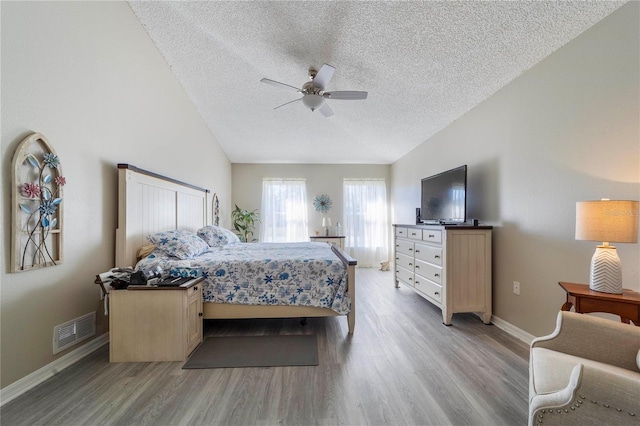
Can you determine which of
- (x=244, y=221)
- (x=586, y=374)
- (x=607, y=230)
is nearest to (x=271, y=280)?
(x=586, y=374)

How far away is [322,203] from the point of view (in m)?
6.07

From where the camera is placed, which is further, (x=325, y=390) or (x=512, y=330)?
(x=512, y=330)

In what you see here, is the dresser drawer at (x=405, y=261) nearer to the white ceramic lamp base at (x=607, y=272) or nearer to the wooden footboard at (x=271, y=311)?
the wooden footboard at (x=271, y=311)

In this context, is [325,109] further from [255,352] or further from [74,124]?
[255,352]

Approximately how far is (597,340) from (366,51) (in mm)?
2764

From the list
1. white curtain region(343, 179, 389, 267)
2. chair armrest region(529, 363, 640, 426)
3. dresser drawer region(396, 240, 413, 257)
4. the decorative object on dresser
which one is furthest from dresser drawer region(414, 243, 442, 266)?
white curtain region(343, 179, 389, 267)

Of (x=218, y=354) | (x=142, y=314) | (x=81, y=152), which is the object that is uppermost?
(x=81, y=152)

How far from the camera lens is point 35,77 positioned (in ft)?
5.72

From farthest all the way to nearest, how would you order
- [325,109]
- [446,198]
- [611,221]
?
[446,198] → [325,109] → [611,221]

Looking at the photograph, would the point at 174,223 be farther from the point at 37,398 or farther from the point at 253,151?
the point at 253,151

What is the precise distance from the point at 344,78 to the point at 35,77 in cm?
268

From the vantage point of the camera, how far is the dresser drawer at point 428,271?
2900 mm

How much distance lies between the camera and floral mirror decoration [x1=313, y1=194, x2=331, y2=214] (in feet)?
19.9

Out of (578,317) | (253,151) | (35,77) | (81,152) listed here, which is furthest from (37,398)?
(253,151)
